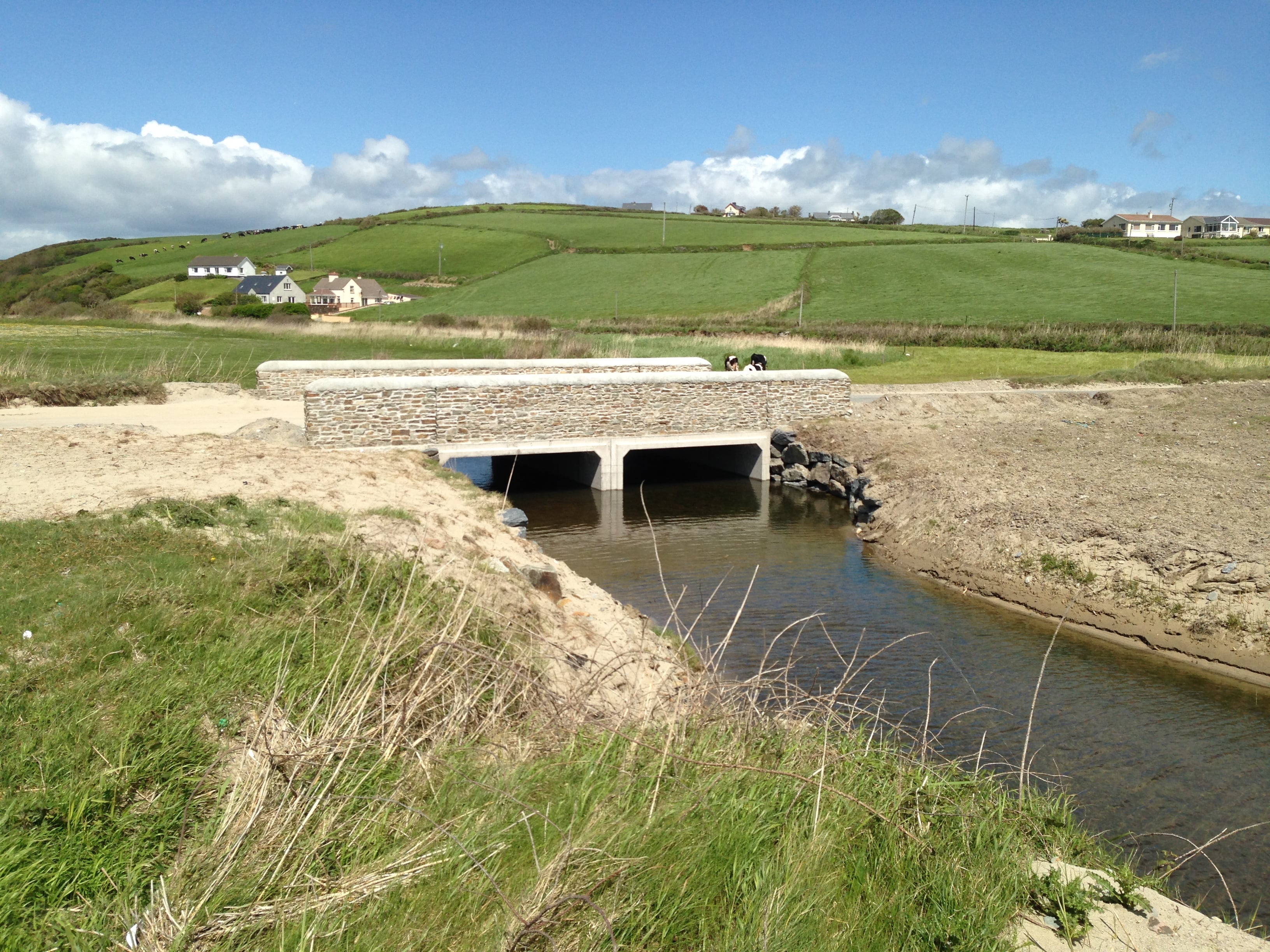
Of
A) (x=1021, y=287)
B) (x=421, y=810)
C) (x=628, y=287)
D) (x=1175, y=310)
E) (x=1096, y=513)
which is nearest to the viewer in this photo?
(x=421, y=810)

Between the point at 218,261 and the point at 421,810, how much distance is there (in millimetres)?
94698

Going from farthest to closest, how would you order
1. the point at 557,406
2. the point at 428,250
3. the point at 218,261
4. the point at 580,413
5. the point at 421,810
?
the point at 218,261
the point at 428,250
the point at 580,413
the point at 557,406
the point at 421,810

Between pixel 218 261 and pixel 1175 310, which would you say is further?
pixel 218 261

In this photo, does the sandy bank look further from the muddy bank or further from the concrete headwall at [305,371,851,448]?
the muddy bank

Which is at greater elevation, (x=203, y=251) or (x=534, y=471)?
(x=203, y=251)

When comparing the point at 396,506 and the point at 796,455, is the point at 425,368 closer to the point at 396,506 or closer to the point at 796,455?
the point at 796,455

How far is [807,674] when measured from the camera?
9477mm

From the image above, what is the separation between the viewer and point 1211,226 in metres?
117

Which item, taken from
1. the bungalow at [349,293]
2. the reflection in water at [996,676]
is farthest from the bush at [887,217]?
the reflection in water at [996,676]

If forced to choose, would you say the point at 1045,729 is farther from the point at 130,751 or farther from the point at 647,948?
the point at 130,751

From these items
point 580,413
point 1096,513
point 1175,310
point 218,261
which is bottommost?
point 1096,513

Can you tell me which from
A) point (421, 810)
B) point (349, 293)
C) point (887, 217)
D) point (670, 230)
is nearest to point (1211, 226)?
point (887, 217)

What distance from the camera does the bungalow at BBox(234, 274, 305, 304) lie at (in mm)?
73625

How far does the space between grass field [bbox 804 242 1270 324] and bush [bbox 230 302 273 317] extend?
108 feet
